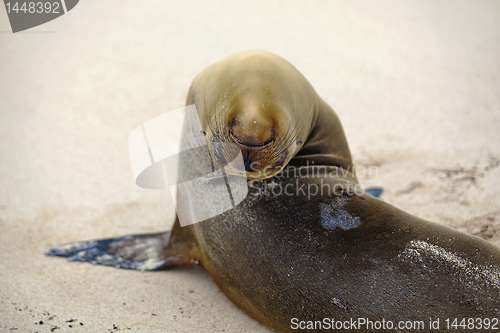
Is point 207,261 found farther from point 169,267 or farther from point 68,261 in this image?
point 68,261

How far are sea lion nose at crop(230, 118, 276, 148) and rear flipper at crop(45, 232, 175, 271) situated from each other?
107 centimetres

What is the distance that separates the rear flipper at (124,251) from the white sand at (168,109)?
57 mm

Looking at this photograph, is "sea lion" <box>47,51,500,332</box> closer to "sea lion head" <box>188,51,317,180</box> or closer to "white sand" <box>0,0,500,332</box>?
"sea lion head" <box>188,51,317,180</box>

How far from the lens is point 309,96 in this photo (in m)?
1.53

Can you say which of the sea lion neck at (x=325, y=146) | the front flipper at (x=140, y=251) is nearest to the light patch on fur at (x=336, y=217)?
the sea lion neck at (x=325, y=146)

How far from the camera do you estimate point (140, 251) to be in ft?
6.89

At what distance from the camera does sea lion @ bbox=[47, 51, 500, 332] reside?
1230 millimetres

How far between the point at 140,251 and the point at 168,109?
1.92 metres

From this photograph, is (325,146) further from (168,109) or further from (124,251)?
(168,109)

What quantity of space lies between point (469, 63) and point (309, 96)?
9.75 feet

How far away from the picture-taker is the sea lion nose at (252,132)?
112cm

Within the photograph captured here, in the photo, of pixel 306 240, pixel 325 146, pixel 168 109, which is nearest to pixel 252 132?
pixel 306 240

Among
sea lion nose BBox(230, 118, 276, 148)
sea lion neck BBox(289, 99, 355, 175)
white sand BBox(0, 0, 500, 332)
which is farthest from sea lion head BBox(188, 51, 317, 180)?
white sand BBox(0, 0, 500, 332)

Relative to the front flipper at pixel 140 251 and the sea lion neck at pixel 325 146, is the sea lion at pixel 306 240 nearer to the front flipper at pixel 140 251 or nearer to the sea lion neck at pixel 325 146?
the sea lion neck at pixel 325 146
